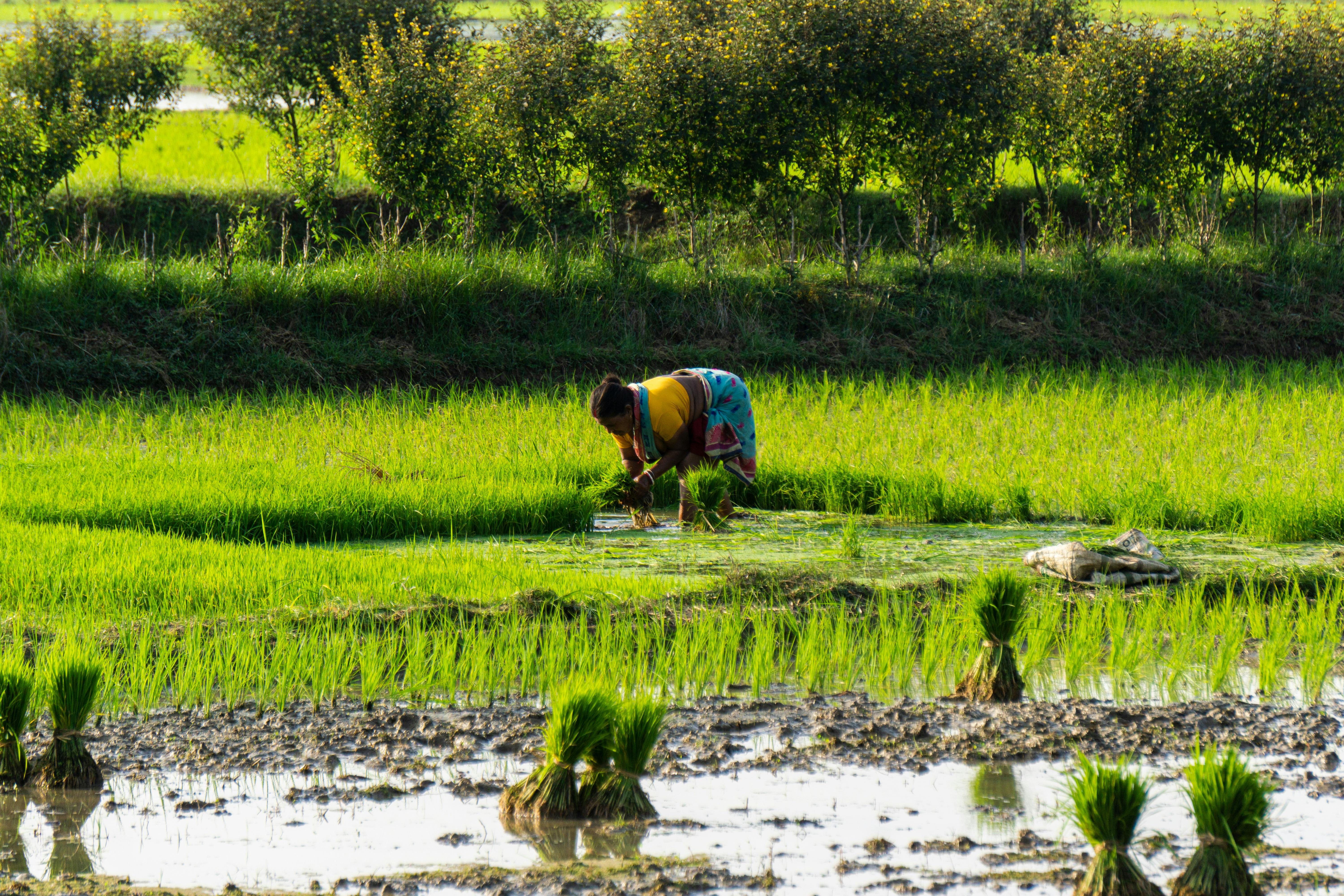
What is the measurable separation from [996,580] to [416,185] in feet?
33.0

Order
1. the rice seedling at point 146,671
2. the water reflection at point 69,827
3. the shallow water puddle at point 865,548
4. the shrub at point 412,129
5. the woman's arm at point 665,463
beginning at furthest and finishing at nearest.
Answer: the shrub at point 412,129, the woman's arm at point 665,463, the shallow water puddle at point 865,548, the rice seedling at point 146,671, the water reflection at point 69,827

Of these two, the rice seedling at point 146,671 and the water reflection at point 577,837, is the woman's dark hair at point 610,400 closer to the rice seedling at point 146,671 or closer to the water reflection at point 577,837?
the rice seedling at point 146,671

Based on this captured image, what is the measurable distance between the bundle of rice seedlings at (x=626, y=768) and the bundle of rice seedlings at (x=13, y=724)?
56.9 inches

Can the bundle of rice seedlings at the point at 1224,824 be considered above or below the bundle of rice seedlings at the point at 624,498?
above

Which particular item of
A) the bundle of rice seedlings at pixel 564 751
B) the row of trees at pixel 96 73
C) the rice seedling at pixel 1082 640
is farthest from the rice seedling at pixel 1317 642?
the row of trees at pixel 96 73

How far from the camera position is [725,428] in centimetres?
660

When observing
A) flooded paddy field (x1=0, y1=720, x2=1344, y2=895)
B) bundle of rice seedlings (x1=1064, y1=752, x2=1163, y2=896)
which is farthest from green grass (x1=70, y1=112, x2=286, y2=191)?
bundle of rice seedlings (x1=1064, y1=752, x2=1163, y2=896)

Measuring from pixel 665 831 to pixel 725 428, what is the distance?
373 cm

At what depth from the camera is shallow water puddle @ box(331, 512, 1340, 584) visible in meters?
5.45

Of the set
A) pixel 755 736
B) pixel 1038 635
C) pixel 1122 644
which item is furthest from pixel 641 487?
pixel 755 736

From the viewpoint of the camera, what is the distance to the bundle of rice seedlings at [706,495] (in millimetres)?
6582

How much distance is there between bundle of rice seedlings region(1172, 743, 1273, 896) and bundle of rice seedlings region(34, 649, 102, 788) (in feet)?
8.42

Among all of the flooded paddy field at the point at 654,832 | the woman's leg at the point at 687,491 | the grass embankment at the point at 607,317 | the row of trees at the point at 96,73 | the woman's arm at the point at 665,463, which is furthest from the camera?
the row of trees at the point at 96,73

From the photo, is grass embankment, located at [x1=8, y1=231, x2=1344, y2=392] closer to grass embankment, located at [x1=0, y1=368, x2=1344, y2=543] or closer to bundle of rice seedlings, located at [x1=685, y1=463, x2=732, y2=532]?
grass embankment, located at [x1=0, y1=368, x2=1344, y2=543]
